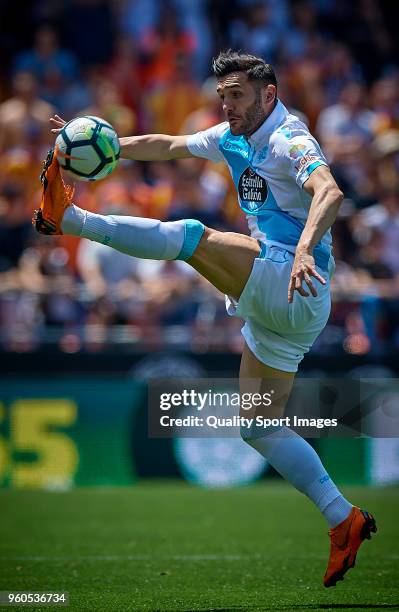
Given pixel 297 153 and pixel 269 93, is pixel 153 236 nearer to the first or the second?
pixel 297 153

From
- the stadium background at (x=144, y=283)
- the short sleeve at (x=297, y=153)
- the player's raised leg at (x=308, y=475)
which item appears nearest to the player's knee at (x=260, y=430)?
the player's raised leg at (x=308, y=475)

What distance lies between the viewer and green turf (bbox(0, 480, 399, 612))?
245 inches

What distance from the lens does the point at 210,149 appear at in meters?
6.88

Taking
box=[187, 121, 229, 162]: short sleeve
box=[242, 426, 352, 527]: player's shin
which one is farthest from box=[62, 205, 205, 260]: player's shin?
box=[242, 426, 352, 527]: player's shin

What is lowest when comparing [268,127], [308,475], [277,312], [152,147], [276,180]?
[308,475]

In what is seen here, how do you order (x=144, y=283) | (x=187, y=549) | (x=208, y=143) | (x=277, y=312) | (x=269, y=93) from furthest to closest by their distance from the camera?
(x=144, y=283)
(x=187, y=549)
(x=208, y=143)
(x=269, y=93)
(x=277, y=312)

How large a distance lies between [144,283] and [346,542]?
632cm

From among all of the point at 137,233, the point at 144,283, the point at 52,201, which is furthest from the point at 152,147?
the point at 144,283

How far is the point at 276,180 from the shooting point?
6344 mm

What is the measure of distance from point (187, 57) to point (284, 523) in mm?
8062

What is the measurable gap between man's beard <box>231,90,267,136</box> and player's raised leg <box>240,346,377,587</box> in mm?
1357

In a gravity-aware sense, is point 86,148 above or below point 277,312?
above

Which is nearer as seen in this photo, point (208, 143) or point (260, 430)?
point (260, 430)

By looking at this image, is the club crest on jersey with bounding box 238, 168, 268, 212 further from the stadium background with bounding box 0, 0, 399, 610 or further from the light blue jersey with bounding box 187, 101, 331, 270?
the stadium background with bounding box 0, 0, 399, 610
